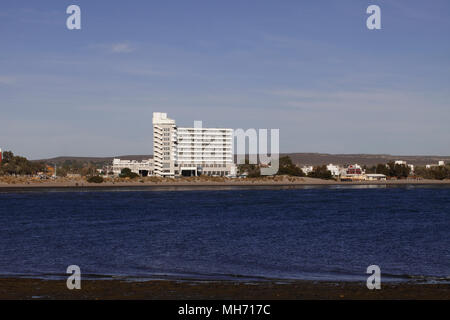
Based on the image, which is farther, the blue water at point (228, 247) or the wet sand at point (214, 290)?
the blue water at point (228, 247)

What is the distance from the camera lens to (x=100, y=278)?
27.0m

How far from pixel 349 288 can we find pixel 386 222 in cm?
4133

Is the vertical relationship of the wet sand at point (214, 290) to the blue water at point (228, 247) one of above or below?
above

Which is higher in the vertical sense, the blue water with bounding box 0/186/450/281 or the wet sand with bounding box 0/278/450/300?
the wet sand with bounding box 0/278/450/300

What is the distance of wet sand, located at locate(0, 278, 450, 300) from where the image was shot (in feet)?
68.7

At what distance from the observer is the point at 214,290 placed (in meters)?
22.9

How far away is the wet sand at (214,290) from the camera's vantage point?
825 inches

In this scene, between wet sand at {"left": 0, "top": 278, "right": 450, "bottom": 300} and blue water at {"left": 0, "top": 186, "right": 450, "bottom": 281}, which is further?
blue water at {"left": 0, "top": 186, "right": 450, "bottom": 281}

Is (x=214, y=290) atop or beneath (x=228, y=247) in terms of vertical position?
atop

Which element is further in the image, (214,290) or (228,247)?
(228,247)
